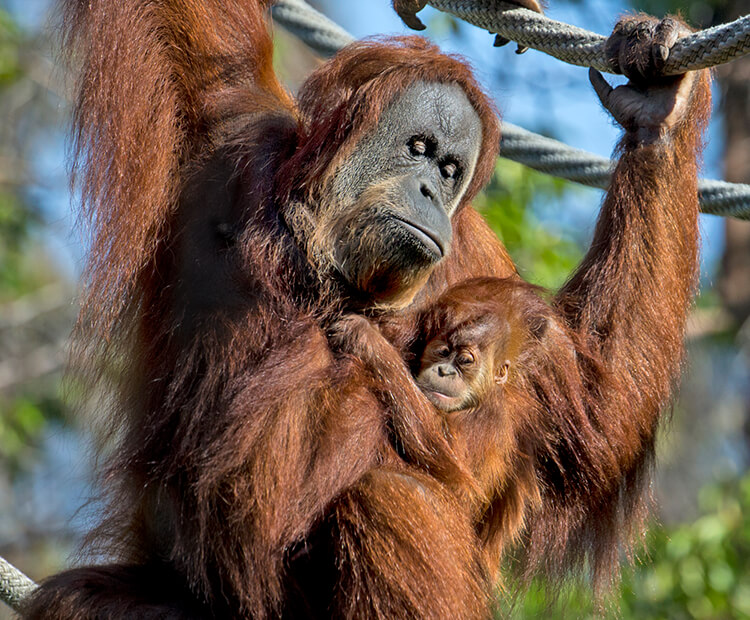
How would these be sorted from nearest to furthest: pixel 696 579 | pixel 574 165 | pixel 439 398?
pixel 439 398, pixel 574 165, pixel 696 579

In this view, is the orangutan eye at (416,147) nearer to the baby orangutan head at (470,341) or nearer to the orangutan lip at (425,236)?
the orangutan lip at (425,236)

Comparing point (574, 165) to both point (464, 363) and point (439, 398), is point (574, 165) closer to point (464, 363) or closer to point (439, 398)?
point (464, 363)

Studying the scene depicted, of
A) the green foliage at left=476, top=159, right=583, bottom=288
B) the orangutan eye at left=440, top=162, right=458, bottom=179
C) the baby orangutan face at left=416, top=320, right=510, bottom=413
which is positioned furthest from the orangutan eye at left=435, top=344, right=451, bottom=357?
the green foliage at left=476, top=159, right=583, bottom=288

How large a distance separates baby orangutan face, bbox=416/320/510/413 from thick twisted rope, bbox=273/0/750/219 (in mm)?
924

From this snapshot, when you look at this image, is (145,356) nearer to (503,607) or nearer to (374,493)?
(374,493)

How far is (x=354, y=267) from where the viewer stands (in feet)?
9.70

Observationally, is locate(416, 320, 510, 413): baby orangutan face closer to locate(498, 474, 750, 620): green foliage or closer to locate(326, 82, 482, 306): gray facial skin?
locate(326, 82, 482, 306): gray facial skin

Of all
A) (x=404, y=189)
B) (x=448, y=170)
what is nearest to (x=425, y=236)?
(x=404, y=189)

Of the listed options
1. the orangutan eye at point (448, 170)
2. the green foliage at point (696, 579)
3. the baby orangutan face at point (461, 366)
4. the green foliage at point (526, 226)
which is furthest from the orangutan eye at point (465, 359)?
the green foliage at point (696, 579)

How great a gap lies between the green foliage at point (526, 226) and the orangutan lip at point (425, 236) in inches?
110

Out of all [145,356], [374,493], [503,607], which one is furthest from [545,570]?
[145,356]

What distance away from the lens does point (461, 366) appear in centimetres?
307

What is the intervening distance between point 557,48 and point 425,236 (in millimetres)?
758

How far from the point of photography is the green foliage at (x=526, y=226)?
6.25 metres
